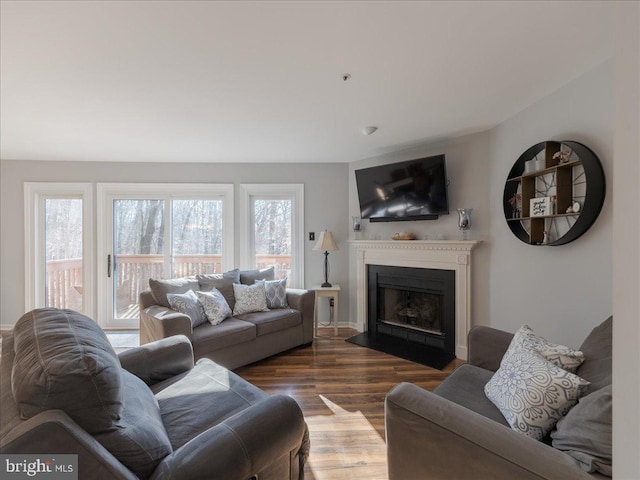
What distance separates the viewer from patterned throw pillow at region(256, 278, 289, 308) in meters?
3.19

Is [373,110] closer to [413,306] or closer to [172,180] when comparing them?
[413,306]

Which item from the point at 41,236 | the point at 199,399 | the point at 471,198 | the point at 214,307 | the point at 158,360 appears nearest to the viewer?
the point at 199,399

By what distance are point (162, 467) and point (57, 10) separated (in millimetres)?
1952

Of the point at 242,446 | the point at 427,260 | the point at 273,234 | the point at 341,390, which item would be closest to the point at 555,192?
the point at 427,260

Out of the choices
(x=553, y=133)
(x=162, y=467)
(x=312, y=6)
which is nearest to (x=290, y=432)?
(x=162, y=467)

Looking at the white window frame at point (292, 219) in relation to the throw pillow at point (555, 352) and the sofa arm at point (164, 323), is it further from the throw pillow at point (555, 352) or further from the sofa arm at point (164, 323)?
the throw pillow at point (555, 352)

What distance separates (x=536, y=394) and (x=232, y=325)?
234 centimetres

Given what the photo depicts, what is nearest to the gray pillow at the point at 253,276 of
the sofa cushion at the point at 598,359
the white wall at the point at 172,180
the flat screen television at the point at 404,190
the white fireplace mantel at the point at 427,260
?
the white wall at the point at 172,180

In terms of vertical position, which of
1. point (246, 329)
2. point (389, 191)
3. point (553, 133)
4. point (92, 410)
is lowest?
point (246, 329)

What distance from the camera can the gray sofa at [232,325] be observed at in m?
2.42

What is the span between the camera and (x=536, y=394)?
45.1 inches

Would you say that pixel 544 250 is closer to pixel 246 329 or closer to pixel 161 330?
pixel 246 329

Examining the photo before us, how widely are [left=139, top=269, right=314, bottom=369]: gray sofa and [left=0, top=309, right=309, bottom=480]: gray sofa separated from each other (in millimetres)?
Answer: 1109

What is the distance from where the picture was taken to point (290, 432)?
1.13m
